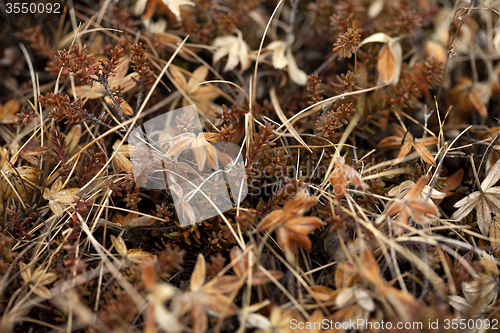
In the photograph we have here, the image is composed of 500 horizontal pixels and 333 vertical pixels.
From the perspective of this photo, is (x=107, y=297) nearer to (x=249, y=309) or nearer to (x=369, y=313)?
(x=249, y=309)

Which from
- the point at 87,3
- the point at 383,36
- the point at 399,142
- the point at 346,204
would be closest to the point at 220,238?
the point at 346,204

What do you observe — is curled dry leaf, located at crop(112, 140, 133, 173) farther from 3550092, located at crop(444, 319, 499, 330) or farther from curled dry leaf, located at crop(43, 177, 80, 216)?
3550092, located at crop(444, 319, 499, 330)

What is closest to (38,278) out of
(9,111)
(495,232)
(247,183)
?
(247,183)

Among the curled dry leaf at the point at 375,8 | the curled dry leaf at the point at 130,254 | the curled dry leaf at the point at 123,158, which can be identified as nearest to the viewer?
the curled dry leaf at the point at 130,254

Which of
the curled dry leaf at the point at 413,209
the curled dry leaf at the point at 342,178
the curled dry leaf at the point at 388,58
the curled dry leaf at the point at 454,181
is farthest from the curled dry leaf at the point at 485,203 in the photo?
the curled dry leaf at the point at 388,58

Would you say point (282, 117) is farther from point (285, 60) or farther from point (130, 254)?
point (130, 254)

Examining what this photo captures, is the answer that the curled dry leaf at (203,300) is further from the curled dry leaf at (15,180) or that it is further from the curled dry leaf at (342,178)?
the curled dry leaf at (15,180)
